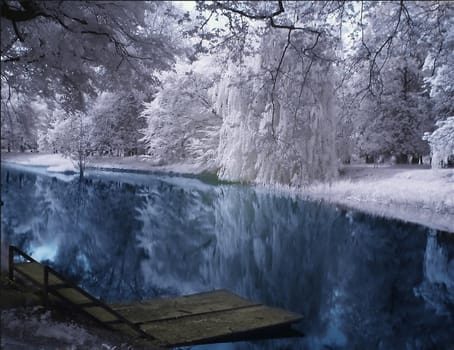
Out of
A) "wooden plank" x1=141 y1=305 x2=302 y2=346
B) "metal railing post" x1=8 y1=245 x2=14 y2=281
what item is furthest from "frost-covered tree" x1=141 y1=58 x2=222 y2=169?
"metal railing post" x1=8 y1=245 x2=14 y2=281

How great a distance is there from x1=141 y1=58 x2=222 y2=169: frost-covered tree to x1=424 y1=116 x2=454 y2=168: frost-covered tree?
2.58 m

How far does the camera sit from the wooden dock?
327 cm

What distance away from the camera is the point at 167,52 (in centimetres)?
464

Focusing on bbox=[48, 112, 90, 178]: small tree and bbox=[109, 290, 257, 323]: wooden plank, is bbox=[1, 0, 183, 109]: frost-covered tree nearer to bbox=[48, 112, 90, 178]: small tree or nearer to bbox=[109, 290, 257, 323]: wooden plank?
bbox=[48, 112, 90, 178]: small tree

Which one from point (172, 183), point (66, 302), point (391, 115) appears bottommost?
point (66, 302)

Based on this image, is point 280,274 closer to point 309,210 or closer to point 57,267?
point 309,210

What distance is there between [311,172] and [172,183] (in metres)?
2.51

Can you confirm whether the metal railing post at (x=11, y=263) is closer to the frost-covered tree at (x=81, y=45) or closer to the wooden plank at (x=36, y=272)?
the wooden plank at (x=36, y=272)

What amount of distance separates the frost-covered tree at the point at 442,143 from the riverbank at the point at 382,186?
12cm

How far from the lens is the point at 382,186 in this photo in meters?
5.68

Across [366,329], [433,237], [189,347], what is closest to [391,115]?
[433,237]

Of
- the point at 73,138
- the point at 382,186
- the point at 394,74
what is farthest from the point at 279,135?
the point at 73,138

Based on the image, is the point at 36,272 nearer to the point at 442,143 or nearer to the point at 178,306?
the point at 178,306

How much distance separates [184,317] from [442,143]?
2.99m
